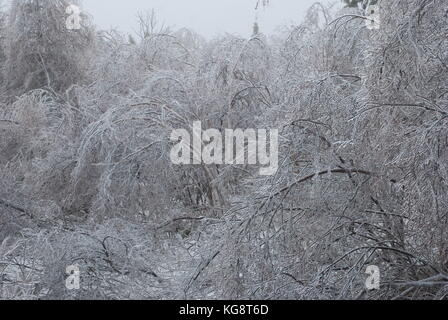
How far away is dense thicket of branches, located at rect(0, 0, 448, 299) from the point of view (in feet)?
18.7

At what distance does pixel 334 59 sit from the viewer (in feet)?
27.9

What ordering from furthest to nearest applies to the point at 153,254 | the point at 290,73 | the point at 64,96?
the point at 64,96, the point at 290,73, the point at 153,254

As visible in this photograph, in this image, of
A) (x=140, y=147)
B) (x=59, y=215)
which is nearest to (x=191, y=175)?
(x=140, y=147)

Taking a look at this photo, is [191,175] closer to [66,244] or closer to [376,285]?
[66,244]

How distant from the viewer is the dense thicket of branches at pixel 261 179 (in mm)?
5711

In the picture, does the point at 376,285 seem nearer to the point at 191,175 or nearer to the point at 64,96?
the point at 191,175

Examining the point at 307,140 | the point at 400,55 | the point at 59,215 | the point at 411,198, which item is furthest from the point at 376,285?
the point at 59,215

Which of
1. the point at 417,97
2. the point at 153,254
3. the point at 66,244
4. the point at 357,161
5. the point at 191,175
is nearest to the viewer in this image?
the point at 417,97

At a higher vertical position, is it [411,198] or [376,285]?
[411,198]

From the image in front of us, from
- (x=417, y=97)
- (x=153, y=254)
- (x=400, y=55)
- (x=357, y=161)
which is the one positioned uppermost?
(x=400, y=55)

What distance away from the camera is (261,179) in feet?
20.7

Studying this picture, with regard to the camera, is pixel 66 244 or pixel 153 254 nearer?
pixel 66 244

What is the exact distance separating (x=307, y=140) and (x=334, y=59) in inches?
93.4

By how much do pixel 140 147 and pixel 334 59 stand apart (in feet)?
9.78
